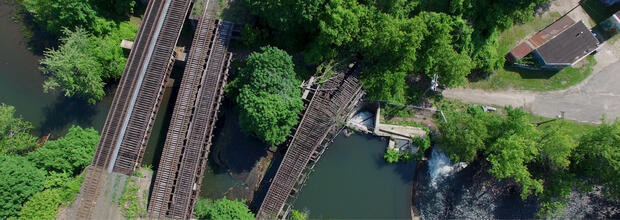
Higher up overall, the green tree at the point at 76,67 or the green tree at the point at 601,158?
the green tree at the point at 76,67

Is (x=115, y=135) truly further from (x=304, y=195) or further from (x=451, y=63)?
(x=451, y=63)

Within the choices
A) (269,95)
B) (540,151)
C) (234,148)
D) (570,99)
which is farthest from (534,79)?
(234,148)

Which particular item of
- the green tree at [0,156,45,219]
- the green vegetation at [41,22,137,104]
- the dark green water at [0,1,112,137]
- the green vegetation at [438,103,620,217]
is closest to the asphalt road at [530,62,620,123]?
the green vegetation at [438,103,620,217]

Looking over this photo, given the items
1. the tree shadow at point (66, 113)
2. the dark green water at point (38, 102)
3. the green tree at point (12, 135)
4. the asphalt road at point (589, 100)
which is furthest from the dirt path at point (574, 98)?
the green tree at point (12, 135)

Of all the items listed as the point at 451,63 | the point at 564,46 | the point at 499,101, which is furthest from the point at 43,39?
the point at 564,46

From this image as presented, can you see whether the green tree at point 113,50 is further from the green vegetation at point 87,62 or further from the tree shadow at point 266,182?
the tree shadow at point 266,182

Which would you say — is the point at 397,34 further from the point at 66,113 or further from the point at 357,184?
the point at 66,113
